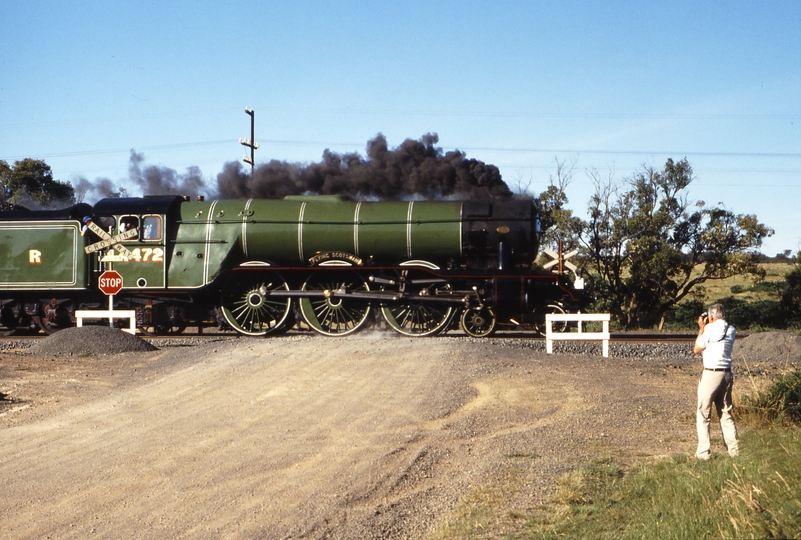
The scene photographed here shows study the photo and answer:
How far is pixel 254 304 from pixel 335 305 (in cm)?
192

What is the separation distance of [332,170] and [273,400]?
11.0m

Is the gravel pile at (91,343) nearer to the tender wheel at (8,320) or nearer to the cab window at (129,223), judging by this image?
the cab window at (129,223)

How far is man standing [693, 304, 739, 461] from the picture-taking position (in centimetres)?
769

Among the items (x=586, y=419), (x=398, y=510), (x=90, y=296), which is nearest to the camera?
(x=398, y=510)

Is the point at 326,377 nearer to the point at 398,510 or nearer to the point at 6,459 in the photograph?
the point at 6,459

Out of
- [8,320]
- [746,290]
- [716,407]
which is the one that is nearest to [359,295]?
[8,320]

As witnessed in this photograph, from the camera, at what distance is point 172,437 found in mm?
9062

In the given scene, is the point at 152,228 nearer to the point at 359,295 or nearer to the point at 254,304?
the point at 254,304

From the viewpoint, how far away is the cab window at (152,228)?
62.0 feet

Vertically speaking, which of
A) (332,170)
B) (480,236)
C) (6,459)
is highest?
(332,170)

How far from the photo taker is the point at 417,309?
1798cm

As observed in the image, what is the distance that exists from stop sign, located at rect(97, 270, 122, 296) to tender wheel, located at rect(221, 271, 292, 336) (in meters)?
2.32

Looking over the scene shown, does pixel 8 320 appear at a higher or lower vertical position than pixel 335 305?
lower

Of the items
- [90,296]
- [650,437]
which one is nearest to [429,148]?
[90,296]
